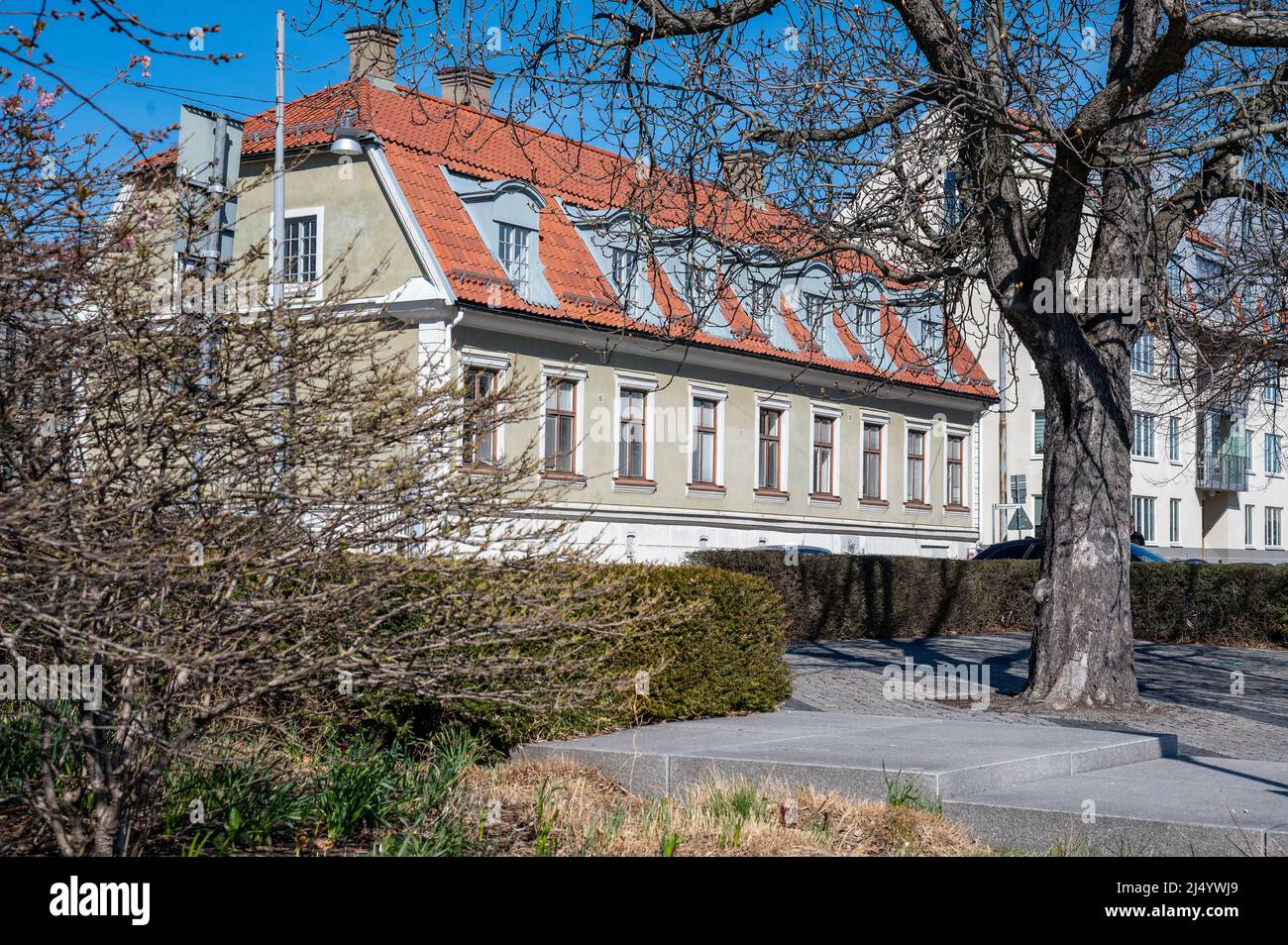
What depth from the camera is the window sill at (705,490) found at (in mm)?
29656

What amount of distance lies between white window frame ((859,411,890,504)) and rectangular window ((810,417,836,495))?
3.61 feet

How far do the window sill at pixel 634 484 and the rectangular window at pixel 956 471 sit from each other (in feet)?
39.6

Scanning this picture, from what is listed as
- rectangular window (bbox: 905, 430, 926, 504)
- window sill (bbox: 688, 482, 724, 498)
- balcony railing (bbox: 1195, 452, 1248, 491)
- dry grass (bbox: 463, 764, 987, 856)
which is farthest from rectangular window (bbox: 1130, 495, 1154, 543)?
dry grass (bbox: 463, 764, 987, 856)

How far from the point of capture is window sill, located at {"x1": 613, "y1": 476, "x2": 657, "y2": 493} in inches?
1093

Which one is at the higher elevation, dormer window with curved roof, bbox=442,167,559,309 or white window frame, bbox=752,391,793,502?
dormer window with curved roof, bbox=442,167,559,309

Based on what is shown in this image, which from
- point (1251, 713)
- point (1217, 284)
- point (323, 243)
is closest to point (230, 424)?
point (1251, 713)

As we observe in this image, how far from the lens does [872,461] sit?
3512cm

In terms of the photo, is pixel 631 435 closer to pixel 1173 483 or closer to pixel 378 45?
pixel 378 45

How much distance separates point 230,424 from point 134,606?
716 millimetres

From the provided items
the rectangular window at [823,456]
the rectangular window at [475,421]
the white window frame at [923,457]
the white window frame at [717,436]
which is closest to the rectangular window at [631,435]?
the white window frame at [717,436]

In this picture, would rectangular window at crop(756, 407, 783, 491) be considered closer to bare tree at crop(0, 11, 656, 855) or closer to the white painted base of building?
the white painted base of building
